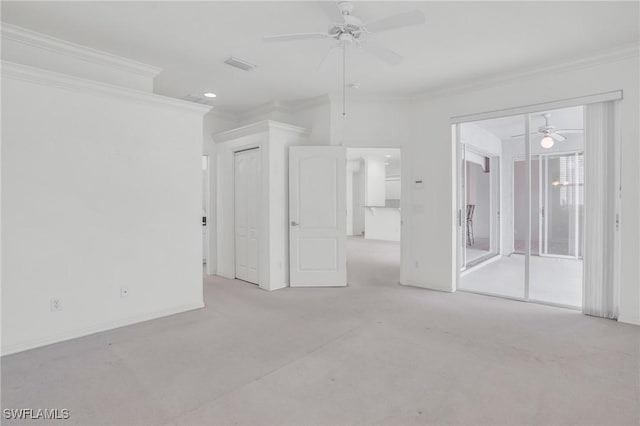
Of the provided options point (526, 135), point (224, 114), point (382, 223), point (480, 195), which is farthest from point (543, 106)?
point (382, 223)

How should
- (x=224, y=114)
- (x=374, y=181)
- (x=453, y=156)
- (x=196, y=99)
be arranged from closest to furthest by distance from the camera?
1. (x=453, y=156)
2. (x=196, y=99)
3. (x=224, y=114)
4. (x=374, y=181)

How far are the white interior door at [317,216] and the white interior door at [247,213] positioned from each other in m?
0.55

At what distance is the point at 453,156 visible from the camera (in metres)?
4.70

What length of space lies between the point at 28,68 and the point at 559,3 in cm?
427

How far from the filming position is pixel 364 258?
7.48m

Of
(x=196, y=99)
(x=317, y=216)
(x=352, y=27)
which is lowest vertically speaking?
(x=317, y=216)

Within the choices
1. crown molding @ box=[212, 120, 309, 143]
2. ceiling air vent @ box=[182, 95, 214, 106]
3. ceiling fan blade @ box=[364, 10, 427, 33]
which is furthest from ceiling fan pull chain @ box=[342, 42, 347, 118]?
ceiling air vent @ box=[182, 95, 214, 106]

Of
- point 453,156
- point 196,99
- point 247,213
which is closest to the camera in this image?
point 453,156

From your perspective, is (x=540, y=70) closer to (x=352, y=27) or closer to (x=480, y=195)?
(x=352, y=27)

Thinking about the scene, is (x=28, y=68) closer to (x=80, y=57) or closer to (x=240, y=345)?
(x=80, y=57)

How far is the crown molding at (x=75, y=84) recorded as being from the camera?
2.82 metres

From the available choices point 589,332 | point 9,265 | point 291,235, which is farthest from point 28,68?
point 589,332

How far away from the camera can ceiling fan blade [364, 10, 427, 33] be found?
7.45 feet

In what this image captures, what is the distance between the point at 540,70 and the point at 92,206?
16.0 ft
